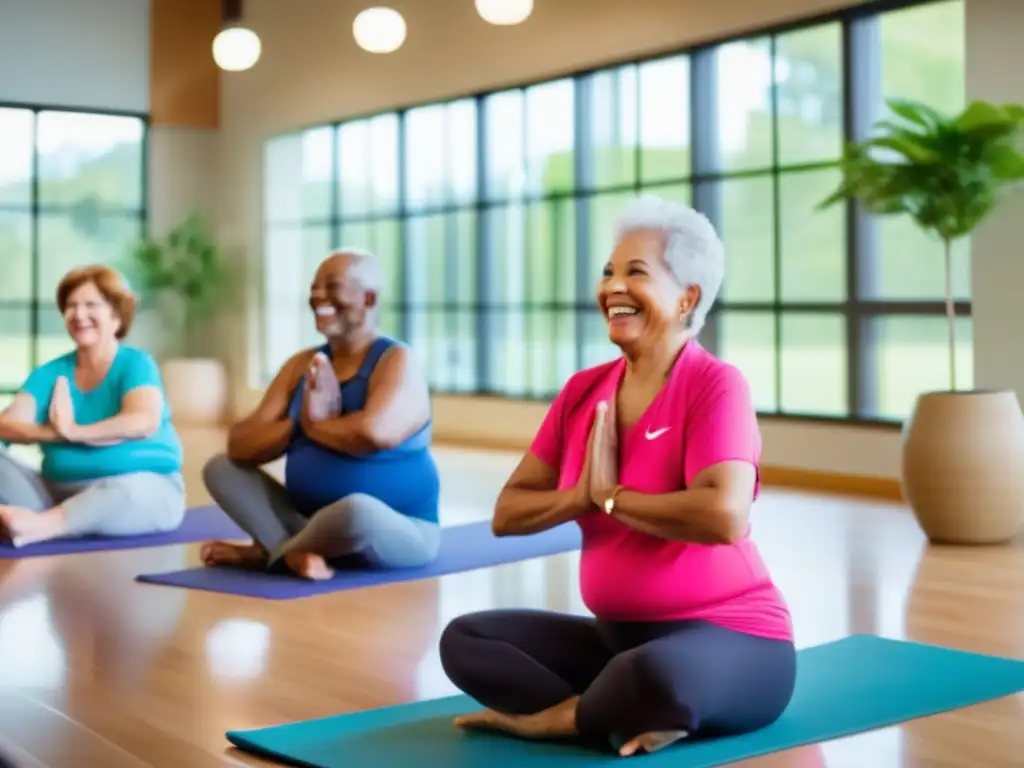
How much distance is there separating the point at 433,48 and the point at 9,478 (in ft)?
18.8

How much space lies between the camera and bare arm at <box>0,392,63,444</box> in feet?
18.1

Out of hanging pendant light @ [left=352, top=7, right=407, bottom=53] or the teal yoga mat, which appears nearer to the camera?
the teal yoga mat

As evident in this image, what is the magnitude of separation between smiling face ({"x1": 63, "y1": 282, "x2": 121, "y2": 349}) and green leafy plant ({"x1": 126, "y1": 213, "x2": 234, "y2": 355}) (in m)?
7.18

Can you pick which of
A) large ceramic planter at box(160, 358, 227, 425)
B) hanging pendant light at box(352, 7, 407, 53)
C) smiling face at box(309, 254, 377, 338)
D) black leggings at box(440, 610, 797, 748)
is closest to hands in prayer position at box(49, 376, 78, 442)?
smiling face at box(309, 254, 377, 338)

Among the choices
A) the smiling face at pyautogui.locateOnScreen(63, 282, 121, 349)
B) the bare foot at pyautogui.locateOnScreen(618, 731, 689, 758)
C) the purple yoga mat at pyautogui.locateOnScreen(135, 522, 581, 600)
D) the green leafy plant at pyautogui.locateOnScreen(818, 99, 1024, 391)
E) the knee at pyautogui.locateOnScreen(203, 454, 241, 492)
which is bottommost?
the bare foot at pyautogui.locateOnScreen(618, 731, 689, 758)

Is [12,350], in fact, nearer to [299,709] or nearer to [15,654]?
[15,654]

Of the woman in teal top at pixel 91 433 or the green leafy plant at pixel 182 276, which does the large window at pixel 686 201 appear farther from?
the woman in teal top at pixel 91 433

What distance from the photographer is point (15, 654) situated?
3.70 meters

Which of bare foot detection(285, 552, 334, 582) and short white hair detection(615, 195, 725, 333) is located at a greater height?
short white hair detection(615, 195, 725, 333)

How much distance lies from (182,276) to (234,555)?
8.11m

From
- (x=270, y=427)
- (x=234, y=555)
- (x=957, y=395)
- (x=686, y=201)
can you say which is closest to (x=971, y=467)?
(x=957, y=395)

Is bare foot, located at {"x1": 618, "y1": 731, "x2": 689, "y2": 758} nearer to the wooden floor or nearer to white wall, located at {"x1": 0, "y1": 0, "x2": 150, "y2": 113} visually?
the wooden floor

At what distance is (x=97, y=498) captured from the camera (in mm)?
5586

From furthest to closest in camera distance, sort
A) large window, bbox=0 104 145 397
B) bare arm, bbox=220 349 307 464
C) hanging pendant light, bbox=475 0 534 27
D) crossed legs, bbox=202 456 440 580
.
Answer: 1. large window, bbox=0 104 145 397
2. hanging pendant light, bbox=475 0 534 27
3. bare arm, bbox=220 349 307 464
4. crossed legs, bbox=202 456 440 580
